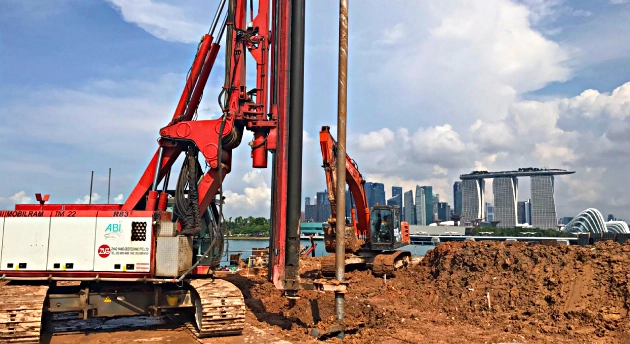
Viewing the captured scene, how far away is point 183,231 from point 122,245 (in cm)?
139

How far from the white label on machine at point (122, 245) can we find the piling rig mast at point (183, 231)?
0.07 feet

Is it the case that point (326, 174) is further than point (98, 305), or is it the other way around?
point (326, 174)

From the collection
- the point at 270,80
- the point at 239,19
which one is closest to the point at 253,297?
the point at 270,80

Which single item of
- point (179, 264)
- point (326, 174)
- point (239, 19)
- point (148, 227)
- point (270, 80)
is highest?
point (239, 19)

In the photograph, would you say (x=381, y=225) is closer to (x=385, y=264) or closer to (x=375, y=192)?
(x=385, y=264)

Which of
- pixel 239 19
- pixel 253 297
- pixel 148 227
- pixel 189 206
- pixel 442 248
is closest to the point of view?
pixel 148 227

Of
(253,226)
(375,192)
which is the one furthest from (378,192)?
(253,226)

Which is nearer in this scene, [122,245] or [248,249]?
[122,245]

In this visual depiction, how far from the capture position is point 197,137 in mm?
12133

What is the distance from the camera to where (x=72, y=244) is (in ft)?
34.4

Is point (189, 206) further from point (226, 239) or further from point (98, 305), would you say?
point (98, 305)

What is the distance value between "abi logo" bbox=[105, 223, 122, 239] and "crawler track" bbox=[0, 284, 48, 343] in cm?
175

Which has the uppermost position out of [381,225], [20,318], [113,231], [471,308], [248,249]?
[381,225]

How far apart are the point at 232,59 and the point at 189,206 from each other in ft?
12.7
